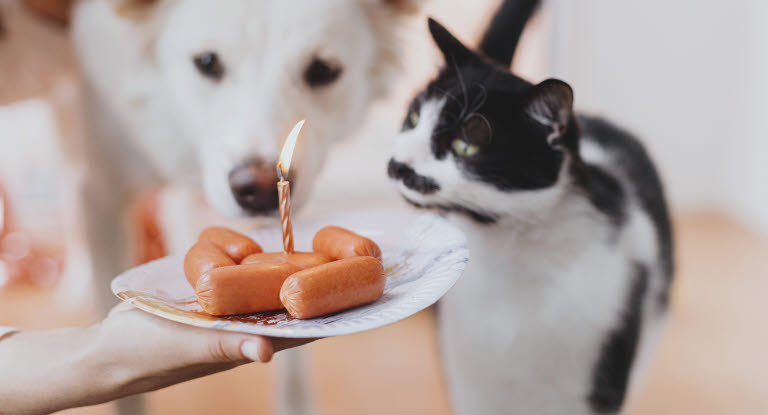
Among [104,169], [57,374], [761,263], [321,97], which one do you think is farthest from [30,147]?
[761,263]

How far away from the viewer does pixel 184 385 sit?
1.34 m

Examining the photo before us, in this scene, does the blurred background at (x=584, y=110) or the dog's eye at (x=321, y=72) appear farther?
the blurred background at (x=584, y=110)

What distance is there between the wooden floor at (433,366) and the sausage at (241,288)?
846 millimetres

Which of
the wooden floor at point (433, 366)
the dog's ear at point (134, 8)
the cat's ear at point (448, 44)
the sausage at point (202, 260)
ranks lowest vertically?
the wooden floor at point (433, 366)

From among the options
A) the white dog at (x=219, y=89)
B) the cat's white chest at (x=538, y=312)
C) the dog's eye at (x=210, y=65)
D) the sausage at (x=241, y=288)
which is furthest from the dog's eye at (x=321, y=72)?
the sausage at (x=241, y=288)

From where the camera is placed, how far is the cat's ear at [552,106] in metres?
0.54

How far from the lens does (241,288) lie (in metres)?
0.45

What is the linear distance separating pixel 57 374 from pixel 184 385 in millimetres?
841

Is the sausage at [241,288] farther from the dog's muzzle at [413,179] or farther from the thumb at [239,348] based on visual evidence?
the dog's muzzle at [413,179]

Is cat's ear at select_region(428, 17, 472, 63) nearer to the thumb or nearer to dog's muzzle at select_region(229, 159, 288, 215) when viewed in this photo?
dog's muzzle at select_region(229, 159, 288, 215)

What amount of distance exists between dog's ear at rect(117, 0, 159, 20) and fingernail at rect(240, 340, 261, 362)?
2.34 ft

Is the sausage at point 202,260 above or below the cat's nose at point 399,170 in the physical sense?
below

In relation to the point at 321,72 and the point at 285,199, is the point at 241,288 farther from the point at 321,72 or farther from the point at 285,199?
the point at 321,72

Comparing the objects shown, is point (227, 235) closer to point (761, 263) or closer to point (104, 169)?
point (104, 169)
